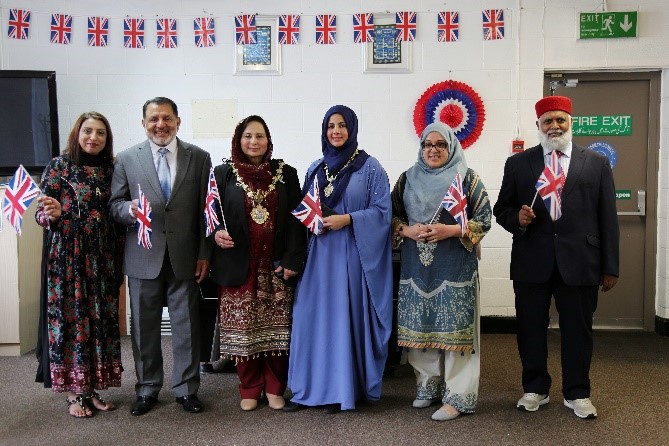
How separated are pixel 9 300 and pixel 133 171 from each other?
188 cm

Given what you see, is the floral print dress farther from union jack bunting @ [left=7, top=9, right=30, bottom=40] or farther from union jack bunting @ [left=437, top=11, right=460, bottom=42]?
union jack bunting @ [left=437, top=11, right=460, bottom=42]

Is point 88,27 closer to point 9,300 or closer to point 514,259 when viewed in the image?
point 9,300

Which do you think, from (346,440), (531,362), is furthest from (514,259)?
(346,440)

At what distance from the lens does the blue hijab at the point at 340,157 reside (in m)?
2.84

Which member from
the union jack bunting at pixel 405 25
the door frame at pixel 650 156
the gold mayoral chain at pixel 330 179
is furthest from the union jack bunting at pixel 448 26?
the gold mayoral chain at pixel 330 179

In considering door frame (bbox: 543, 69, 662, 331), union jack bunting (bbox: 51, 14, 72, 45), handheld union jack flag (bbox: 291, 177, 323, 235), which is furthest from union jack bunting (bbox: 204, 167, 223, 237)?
door frame (bbox: 543, 69, 662, 331)

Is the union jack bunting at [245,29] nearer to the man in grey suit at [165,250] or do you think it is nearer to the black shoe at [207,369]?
the man in grey suit at [165,250]

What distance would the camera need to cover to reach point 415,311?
2.80 metres

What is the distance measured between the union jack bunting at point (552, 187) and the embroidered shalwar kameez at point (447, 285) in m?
0.25

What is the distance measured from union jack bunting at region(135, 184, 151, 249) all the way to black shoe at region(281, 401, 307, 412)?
41.1 inches

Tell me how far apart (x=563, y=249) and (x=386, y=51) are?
231 centimetres

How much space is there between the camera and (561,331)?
9.41ft

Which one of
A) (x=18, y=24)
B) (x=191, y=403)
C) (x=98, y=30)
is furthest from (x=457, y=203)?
(x=18, y=24)

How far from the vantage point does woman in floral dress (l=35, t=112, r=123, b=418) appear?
2764 mm
